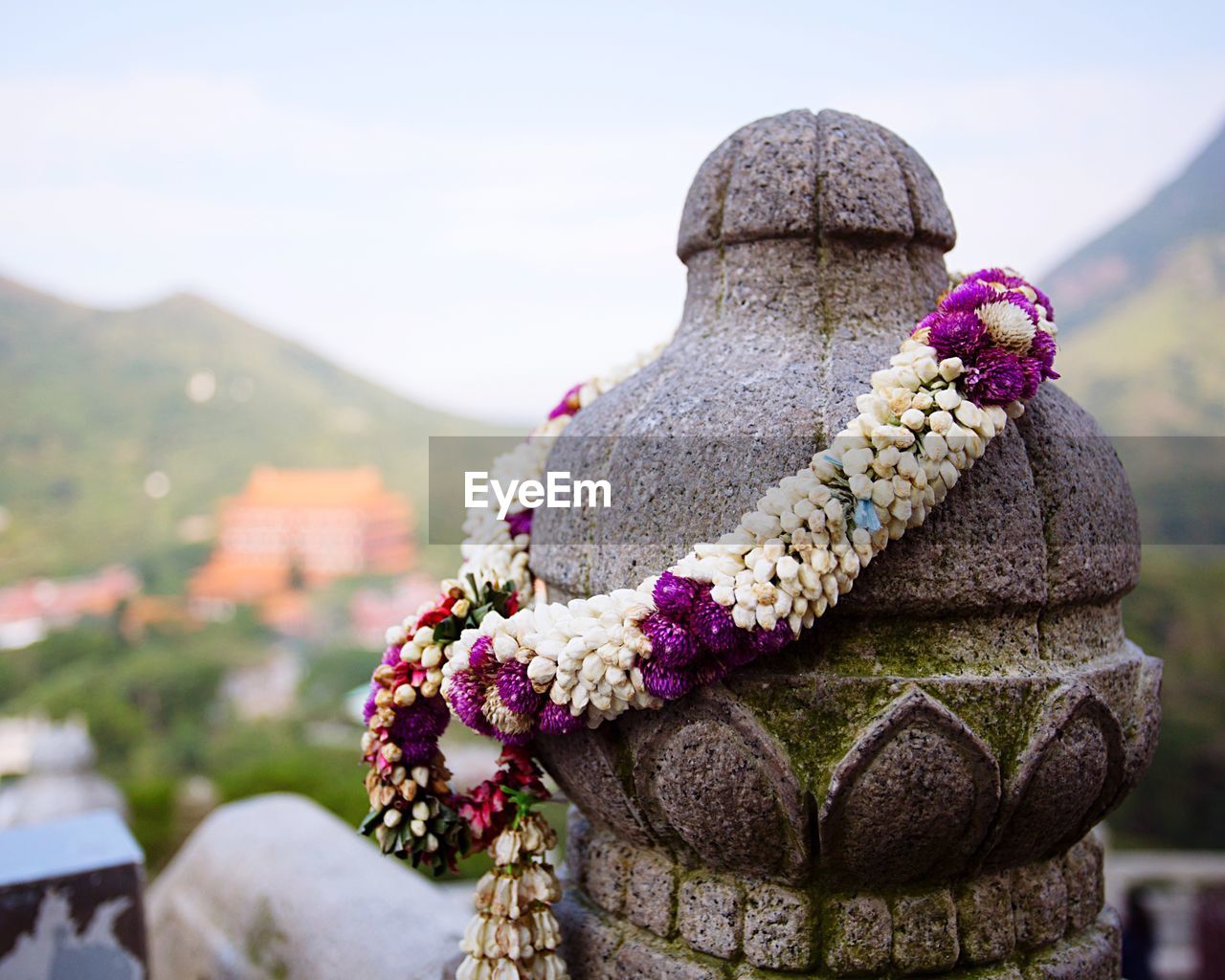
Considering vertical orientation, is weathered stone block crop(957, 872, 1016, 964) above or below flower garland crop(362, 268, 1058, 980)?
below

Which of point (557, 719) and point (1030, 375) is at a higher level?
point (1030, 375)

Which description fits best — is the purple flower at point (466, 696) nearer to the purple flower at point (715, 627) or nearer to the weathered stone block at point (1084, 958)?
the purple flower at point (715, 627)

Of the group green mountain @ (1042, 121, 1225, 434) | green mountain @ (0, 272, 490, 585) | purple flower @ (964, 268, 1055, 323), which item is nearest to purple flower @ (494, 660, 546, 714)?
purple flower @ (964, 268, 1055, 323)

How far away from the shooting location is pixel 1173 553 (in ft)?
55.0

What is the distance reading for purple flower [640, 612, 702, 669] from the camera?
6.31ft

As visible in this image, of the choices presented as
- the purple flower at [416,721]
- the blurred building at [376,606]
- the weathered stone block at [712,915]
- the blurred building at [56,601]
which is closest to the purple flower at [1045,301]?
the weathered stone block at [712,915]

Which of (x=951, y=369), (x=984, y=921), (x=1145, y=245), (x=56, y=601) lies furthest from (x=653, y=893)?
(x=56, y=601)

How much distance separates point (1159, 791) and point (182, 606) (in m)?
20.0

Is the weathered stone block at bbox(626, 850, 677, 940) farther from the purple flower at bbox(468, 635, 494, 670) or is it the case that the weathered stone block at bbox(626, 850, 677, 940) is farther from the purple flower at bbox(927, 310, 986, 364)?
the purple flower at bbox(927, 310, 986, 364)

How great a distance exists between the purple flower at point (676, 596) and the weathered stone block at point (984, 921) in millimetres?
867

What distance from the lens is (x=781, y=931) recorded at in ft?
6.82

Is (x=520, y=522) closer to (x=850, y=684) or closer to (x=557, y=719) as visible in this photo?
(x=557, y=719)

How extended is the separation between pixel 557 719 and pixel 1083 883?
127 cm

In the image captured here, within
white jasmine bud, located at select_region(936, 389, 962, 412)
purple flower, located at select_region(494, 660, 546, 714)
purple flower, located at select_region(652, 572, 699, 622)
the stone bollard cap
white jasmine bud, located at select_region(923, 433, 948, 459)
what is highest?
the stone bollard cap
